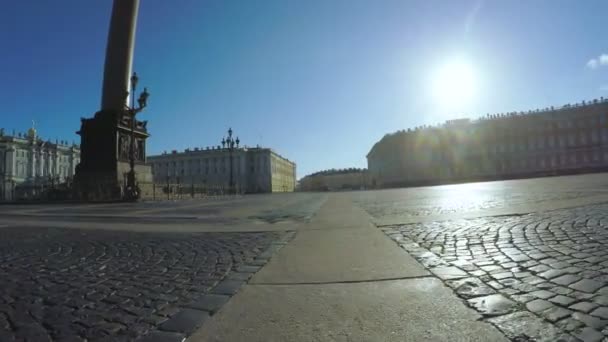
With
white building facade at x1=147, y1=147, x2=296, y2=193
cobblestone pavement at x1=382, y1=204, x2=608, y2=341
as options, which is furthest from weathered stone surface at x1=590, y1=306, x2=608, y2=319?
white building facade at x1=147, y1=147, x2=296, y2=193

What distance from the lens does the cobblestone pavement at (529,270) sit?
6.51ft

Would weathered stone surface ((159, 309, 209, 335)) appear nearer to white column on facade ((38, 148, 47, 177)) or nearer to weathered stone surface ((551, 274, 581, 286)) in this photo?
weathered stone surface ((551, 274, 581, 286))

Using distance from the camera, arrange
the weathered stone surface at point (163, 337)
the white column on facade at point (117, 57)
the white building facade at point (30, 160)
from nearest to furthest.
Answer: the weathered stone surface at point (163, 337) → the white column on facade at point (117, 57) → the white building facade at point (30, 160)

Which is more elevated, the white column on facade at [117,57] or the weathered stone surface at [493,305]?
the white column on facade at [117,57]

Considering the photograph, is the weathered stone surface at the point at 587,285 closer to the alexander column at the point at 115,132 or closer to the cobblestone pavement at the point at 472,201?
the cobblestone pavement at the point at 472,201

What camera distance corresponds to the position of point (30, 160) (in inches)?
3383

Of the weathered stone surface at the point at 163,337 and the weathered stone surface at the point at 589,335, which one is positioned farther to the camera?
the weathered stone surface at the point at 163,337

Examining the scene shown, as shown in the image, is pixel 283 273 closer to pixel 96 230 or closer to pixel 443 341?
pixel 443 341

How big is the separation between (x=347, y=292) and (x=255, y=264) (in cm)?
145

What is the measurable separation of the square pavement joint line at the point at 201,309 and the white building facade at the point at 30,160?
89.7 m

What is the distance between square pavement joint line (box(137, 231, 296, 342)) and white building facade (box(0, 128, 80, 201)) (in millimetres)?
89669

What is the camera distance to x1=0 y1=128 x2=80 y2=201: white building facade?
7850cm

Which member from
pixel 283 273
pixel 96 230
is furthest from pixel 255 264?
pixel 96 230

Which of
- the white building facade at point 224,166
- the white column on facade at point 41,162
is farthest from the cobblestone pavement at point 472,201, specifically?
the white column on facade at point 41,162
